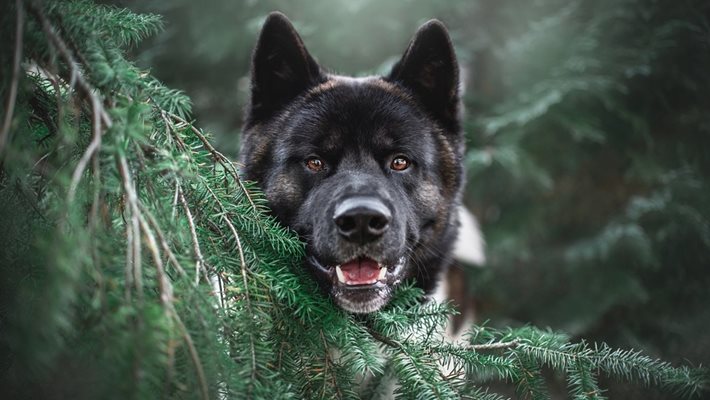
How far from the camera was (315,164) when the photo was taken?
2.37 meters

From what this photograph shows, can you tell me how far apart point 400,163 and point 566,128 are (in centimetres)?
233

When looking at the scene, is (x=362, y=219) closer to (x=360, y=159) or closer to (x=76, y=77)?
(x=360, y=159)

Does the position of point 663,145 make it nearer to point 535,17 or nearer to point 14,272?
point 535,17

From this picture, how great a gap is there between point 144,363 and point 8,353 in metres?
0.87

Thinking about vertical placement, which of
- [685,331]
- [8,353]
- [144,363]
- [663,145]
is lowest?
[685,331]

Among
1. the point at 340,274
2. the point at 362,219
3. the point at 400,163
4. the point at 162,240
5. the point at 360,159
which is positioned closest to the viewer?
the point at 162,240

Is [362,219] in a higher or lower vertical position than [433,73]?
lower

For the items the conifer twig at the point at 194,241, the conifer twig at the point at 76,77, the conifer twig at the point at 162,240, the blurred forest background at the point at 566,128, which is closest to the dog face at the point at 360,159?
the conifer twig at the point at 194,241

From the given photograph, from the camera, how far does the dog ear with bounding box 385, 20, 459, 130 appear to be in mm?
2627

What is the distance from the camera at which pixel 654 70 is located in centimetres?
379

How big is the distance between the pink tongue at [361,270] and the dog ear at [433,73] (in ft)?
3.62

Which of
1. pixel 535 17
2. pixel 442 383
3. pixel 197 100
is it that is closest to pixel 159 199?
pixel 442 383

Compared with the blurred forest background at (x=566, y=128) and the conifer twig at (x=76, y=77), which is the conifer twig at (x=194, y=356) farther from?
the blurred forest background at (x=566, y=128)

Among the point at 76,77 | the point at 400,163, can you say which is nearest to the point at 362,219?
the point at 400,163
